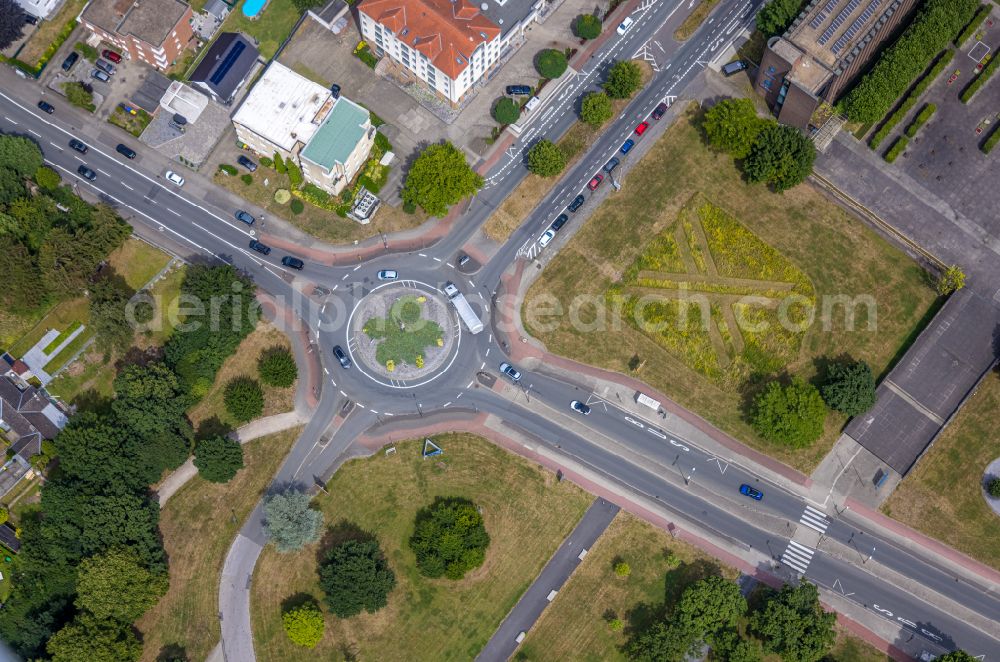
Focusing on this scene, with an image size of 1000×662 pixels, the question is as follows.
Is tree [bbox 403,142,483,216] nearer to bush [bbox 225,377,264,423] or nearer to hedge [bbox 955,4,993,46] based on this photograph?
bush [bbox 225,377,264,423]

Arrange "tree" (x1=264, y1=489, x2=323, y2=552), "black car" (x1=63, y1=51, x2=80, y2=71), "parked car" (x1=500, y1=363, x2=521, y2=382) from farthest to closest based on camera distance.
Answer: "black car" (x1=63, y1=51, x2=80, y2=71) < "parked car" (x1=500, y1=363, x2=521, y2=382) < "tree" (x1=264, y1=489, x2=323, y2=552)

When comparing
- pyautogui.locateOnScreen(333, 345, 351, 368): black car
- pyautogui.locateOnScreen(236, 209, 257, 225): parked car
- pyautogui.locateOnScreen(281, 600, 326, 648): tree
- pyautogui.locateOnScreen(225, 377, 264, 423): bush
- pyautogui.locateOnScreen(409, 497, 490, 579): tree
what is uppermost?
pyautogui.locateOnScreen(236, 209, 257, 225): parked car

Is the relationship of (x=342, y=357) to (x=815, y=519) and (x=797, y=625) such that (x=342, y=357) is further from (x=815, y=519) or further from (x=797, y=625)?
(x=797, y=625)

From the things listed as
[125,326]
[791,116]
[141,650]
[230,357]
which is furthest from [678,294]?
[141,650]

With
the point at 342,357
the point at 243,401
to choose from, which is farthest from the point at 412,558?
the point at 243,401

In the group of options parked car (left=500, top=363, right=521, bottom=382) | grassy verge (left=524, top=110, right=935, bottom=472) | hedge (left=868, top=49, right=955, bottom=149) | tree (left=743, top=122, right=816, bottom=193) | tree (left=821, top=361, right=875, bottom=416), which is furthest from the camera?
hedge (left=868, top=49, right=955, bottom=149)

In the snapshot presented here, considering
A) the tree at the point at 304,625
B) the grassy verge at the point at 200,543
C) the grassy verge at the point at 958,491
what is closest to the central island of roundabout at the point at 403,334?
the grassy verge at the point at 200,543

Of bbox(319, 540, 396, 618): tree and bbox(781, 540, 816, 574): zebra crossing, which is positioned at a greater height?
bbox(781, 540, 816, 574): zebra crossing

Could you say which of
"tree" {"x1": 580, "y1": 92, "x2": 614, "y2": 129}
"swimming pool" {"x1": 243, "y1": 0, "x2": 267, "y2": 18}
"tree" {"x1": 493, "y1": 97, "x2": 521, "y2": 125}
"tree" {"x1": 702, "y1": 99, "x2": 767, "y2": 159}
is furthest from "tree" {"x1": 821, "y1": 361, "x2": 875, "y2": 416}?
"swimming pool" {"x1": 243, "y1": 0, "x2": 267, "y2": 18}
